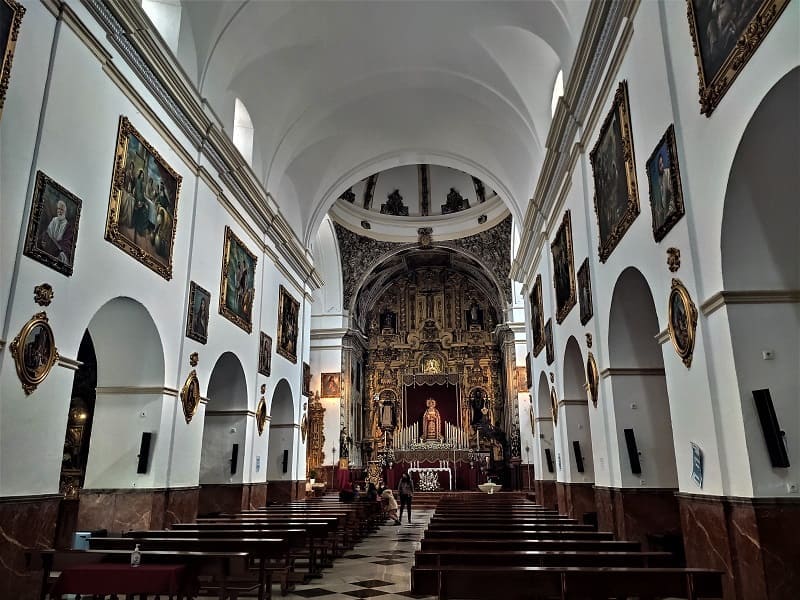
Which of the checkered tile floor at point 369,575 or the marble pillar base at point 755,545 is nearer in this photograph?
the marble pillar base at point 755,545

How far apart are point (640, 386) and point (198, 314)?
7361mm

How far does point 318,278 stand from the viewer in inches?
761

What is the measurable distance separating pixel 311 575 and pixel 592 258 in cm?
611

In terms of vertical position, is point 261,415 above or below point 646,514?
above

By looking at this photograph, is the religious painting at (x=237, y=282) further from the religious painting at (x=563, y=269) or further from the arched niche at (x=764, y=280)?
the arched niche at (x=764, y=280)

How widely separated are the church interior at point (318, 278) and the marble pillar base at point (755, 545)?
27 mm

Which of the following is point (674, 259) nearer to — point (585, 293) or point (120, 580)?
point (585, 293)

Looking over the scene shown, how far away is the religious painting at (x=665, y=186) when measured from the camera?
598 centimetres

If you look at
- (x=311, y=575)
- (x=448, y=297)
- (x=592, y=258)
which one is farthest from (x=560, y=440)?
(x=448, y=297)

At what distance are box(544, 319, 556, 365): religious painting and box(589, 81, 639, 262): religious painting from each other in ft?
14.9

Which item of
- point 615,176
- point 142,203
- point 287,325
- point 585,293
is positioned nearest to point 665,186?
point 615,176

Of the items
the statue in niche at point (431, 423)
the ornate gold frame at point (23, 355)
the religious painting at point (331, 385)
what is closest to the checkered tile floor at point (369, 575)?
the ornate gold frame at point (23, 355)

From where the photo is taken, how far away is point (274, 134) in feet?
46.9

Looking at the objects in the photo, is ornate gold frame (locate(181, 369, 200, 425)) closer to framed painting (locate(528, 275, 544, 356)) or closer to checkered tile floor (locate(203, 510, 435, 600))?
checkered tile floor (locate(203, 510, 435, 600))
